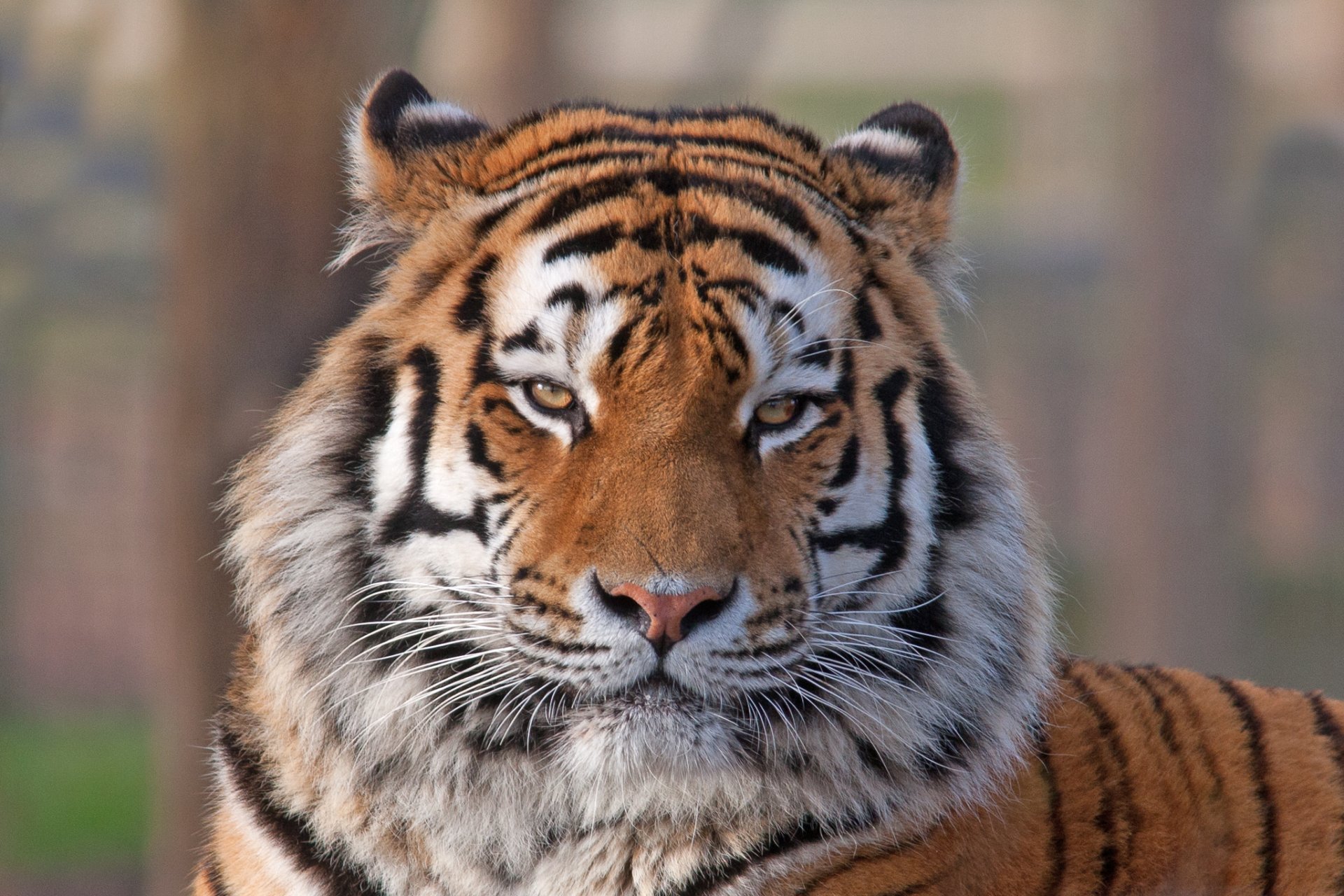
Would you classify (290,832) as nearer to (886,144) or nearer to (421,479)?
(421,479)

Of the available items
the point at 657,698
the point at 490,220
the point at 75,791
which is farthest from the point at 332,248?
the point at 75,791

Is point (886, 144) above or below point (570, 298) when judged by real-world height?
above

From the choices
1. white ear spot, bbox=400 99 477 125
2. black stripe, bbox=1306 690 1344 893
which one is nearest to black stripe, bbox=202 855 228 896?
white ear spot, bbox=400 99 477 125

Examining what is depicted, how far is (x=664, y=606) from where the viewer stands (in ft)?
Answer: 6.19

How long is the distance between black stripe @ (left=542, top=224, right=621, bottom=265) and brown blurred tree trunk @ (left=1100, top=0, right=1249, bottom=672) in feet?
20.3

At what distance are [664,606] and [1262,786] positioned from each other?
1.22 meters

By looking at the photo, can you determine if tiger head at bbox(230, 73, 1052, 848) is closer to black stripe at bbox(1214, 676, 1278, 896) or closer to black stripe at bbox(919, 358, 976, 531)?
black stripe at bbox(919, 358, 976, 531)

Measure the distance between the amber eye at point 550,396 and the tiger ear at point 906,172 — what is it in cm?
65

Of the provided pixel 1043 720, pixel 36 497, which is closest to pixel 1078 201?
pixel 36 497

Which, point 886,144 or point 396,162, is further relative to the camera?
point 886,144

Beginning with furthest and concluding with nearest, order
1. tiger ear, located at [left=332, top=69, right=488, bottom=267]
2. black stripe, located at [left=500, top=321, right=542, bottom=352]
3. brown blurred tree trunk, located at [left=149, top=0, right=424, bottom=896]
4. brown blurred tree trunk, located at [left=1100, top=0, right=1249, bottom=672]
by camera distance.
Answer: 1. brown blurred tree trunk, located at [left=1100, top=0, right=1249, bottom=672]
2. brown blurred tree trunk, located at [left=149, top=0, right=424, bottom=896]
3. tiger ear, located at [left=332, top=69, right=488, bottom=267]
4. black stripe, located at [left=500, top=321, right=542, bottom=352]

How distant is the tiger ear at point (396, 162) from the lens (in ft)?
7.66

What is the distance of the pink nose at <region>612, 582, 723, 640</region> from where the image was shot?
1.89 meters

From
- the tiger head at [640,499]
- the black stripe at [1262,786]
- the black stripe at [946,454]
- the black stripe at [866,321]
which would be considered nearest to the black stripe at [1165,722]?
the black stripe at [1262,786]
